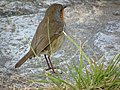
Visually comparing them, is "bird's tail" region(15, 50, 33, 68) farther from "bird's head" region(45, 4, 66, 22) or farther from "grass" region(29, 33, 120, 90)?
"grass" region(29, 33, 120, 90)

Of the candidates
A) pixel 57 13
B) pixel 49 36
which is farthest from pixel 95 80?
pixel 57 13

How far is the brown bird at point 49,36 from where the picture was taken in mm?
5445

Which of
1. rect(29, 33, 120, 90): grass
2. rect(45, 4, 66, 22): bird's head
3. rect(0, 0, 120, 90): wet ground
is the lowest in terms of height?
rect(0, 0, 120, 90): wet ground

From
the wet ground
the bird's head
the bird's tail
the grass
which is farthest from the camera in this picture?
the bird's head

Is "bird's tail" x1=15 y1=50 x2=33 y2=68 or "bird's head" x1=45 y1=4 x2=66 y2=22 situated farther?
"bird's head" x1=45 y1=4 x2=66 y2=22

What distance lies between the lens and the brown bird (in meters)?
5.45

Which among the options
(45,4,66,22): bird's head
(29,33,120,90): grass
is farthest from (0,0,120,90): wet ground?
(29,33,120,90): grass

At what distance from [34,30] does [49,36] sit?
1.03 metres

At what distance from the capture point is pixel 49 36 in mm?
5504

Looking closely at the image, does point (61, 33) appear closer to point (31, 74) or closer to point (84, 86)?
point (31, 74)

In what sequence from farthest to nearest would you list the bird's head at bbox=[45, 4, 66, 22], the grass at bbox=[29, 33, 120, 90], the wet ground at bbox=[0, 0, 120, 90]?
the bird's head at bbox=[45, 4, 66, 22], the wet ground at bbox=[0, 0, 120, 90], the grass at bbox=[29, 33, 120, 90]

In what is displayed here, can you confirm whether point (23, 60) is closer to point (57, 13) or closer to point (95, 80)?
point (57, 13)

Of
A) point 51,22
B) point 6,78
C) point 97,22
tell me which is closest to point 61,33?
point 51,22

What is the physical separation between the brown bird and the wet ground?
0.16 metres
